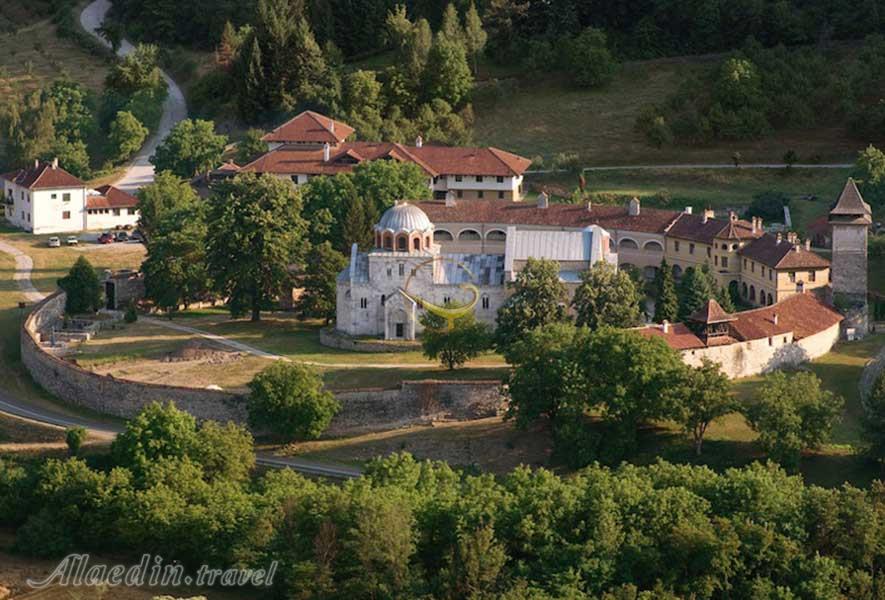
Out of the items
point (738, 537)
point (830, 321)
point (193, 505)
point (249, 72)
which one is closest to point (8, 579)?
point (193, 505)

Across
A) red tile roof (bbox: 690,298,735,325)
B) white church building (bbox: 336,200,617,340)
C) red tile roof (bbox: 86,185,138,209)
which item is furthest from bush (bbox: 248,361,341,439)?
red tile roof (bbox: 86,185,138,209)

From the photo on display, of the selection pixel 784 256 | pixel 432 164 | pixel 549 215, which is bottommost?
pixel 784 256

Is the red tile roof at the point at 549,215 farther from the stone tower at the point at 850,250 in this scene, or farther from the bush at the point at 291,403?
the bush at the point at 291,403

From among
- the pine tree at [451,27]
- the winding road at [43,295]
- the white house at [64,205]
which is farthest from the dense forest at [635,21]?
the white house at [64,205]

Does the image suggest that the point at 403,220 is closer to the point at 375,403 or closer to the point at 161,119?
the point at 375,403

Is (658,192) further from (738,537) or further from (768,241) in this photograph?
(738,537)

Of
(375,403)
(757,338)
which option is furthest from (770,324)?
(375,403)
